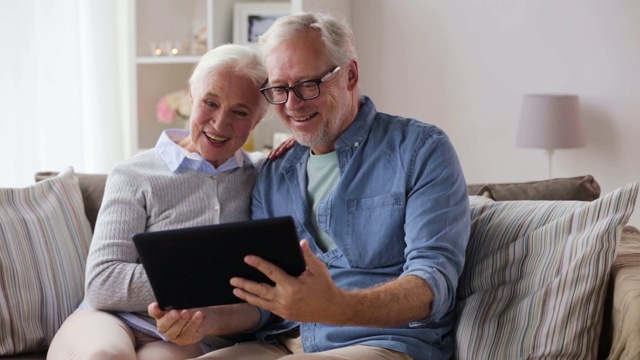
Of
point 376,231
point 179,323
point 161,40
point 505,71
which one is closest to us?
point 179,323

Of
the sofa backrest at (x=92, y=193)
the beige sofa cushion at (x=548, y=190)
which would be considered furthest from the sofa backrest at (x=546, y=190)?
the sofa backrest at (x=92, y=193)

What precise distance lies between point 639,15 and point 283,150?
248 centimetres

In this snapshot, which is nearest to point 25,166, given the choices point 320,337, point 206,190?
point 206,190

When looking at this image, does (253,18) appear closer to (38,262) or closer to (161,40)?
(161,40)

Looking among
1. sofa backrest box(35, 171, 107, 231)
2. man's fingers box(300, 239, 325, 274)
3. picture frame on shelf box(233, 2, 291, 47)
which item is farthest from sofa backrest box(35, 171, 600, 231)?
picture frame on shelf box(233, 2, 291, 47)

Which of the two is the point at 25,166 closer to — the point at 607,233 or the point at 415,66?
the point at 415,66

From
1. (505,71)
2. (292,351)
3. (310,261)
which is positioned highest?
(505,71)

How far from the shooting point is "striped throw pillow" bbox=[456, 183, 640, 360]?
6.20 ft

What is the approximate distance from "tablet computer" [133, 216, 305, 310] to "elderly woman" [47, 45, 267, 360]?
1.19 ft

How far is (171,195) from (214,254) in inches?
21.8

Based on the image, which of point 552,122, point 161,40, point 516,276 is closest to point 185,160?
point 516,276

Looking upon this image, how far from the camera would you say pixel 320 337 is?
82.7 inches

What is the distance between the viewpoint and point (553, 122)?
13.5 feet

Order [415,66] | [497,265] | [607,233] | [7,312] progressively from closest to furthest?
[607,233]
[497,265]
[7,312]
[415,66]
